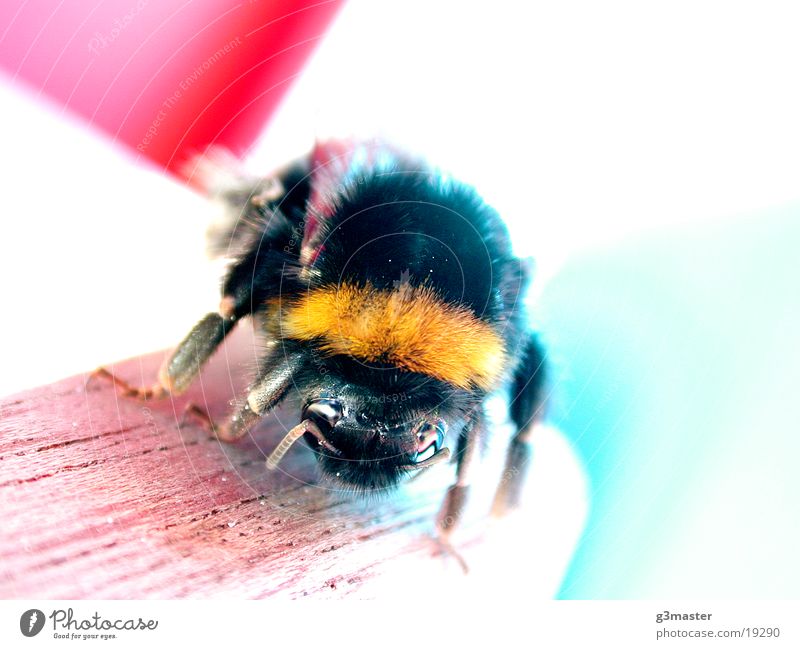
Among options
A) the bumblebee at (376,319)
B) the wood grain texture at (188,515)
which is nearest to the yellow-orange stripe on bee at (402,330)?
the bumblebee at (376,319)

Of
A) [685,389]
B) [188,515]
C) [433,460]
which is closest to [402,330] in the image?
[433,460]

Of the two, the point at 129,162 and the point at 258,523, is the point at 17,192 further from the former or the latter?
the point at 258,523

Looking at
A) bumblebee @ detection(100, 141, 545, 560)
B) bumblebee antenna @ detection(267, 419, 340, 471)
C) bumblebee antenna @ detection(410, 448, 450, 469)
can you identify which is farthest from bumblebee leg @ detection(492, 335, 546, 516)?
bumblebee antenna @ detection(267, 419, 340, 471)

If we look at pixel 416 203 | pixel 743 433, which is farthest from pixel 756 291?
pixel 416 203

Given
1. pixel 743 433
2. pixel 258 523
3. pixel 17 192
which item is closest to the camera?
pixel 258 523

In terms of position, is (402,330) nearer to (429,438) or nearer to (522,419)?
(429,438)

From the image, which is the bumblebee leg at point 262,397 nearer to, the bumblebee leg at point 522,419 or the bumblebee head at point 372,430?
the bumblebee head at point 372,430

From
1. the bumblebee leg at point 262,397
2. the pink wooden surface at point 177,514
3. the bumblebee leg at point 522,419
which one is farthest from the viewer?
the bumblebee leg at point 522,419
